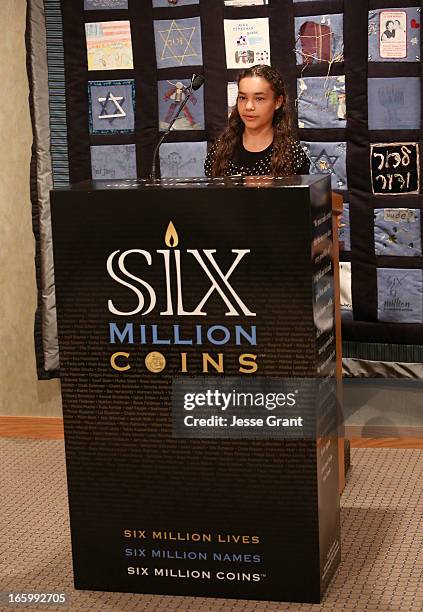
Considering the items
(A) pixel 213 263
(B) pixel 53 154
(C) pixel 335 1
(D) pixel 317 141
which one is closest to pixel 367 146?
(D) pixel 317 141

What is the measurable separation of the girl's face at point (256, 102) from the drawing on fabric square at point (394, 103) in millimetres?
414

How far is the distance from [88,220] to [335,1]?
1617 mm

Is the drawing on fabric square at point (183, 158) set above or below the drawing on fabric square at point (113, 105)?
below

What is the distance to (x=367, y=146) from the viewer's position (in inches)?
151

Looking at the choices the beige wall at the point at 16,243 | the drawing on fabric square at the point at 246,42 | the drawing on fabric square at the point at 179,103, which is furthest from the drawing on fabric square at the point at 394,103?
the beige wall at the point at 16,243

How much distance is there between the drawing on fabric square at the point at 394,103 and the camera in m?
3.76

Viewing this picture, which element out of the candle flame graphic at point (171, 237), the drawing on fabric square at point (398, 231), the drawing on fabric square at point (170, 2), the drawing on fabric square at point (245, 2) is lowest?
the drawing on fabric square at point (398, 231)

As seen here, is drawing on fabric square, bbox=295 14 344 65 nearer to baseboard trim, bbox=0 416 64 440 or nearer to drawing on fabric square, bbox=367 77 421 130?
drawing on fabric square, bbox=367 77 421 130

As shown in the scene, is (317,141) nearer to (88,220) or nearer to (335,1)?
(335,1)

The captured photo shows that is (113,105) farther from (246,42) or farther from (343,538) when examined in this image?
(343,538)

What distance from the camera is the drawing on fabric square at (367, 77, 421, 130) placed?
376 centimetres

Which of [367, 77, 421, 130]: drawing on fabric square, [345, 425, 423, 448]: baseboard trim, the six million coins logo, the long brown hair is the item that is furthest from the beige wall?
the six million coins logo

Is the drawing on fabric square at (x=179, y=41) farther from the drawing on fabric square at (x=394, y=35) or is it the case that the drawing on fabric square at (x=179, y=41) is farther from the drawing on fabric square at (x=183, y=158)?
the drawing on fabric square at (x=394, y=35)

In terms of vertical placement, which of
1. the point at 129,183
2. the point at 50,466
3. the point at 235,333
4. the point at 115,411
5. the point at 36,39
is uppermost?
the point at 36,39
